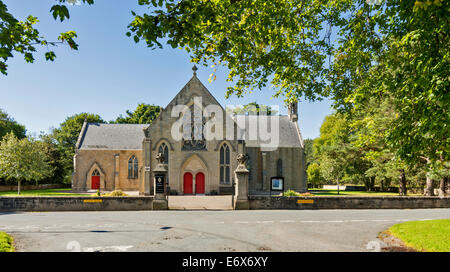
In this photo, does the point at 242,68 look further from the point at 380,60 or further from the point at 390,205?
the point at 390,205

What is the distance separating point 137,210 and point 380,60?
1553 centimetres

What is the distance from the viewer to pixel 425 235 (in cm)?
937

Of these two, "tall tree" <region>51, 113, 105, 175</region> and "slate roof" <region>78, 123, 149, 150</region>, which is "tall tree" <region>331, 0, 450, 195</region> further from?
"tall tree" <region>51, 113, 105, 175</region>

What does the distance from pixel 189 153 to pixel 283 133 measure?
50.8 ft

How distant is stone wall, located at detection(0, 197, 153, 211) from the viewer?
1728cm

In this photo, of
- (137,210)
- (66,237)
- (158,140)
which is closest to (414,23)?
(66,237)

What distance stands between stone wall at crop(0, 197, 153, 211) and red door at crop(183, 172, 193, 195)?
38.4ft

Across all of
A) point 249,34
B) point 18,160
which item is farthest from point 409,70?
point 18,160

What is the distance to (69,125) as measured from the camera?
57406 mm

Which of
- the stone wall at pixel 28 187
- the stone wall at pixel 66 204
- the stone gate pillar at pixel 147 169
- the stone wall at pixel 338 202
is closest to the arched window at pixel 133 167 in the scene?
the stone gate pillar at pixel 147 169

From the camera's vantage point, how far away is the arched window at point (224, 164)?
1146 inches

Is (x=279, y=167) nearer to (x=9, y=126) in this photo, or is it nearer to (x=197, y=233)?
(x=197, y=233)

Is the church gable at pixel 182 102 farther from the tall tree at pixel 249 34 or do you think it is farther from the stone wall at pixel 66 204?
the tall tree at pixel 249 34

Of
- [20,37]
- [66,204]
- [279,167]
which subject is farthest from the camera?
[279,167]
